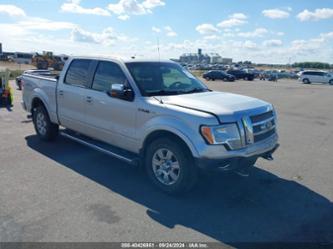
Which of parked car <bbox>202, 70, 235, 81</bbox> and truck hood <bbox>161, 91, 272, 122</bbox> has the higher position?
truck hood <bbox>161, 91, 272, 122</bbox>

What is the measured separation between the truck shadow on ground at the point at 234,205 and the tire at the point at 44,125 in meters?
1.21

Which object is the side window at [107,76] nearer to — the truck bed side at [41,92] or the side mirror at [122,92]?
the side mirror at [122,92]

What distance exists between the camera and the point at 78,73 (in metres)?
6.09

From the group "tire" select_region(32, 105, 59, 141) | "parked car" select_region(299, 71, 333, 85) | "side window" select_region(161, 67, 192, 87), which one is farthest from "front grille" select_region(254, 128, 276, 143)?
"parked car" select_region(299, 71, 333, 85)

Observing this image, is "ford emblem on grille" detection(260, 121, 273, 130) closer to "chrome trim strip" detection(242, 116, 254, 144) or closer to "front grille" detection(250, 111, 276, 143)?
"front grille" detection(250, 111, 276, 143)

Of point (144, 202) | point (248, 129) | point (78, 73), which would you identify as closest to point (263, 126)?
point (248, 129)

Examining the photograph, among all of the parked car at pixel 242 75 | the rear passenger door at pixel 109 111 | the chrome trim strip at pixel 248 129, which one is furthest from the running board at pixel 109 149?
the parked car at pixel 242 75

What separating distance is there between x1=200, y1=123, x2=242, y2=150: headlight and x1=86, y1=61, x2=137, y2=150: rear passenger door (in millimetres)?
1292

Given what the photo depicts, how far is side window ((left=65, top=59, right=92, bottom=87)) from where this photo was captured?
587cm

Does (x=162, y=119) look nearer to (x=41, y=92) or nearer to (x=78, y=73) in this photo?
(x=78, y=73)

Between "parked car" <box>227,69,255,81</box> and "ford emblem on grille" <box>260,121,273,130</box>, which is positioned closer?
"ford emblem on grille" <box>260,121,273,130</box>

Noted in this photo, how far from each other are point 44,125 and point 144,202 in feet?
12.3

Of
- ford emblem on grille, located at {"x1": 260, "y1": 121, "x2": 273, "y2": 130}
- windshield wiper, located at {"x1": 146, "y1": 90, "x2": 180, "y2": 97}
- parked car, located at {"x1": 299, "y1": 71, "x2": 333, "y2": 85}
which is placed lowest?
parked car, located at {"x1": 299, "y1": 71, "x2": 333, "y2": 85}

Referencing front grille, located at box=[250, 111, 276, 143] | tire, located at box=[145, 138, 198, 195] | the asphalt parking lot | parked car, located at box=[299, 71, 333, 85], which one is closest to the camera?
the asphalt parking lot
